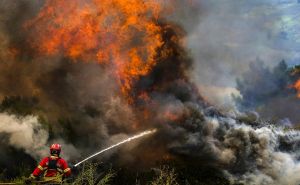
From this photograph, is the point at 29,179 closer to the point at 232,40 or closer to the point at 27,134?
the point at 27,134

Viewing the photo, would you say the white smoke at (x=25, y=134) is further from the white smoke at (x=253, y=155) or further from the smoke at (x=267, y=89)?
the smoke at (x=267, y=89)

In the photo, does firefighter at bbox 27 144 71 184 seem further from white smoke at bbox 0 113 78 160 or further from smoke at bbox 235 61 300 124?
smoke at bbox 235 61 300 124

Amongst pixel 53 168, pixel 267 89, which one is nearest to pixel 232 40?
pixel 267 89

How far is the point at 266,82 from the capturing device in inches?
2149

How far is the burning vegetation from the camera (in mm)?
23141

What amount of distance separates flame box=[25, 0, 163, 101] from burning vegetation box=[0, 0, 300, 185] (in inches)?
2.2

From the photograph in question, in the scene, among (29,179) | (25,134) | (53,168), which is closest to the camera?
(29,179)

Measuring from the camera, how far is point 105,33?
80.8 feet

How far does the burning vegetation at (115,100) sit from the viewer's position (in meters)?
23.1

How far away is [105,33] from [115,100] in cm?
396

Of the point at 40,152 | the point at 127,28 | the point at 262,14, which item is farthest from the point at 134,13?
the point at 262,14

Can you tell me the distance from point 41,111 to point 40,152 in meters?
2.66

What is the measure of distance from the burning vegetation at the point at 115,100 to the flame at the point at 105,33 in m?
0.06

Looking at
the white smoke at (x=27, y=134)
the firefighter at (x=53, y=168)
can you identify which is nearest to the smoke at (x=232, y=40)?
the white smoke at (x=27, y=134)
